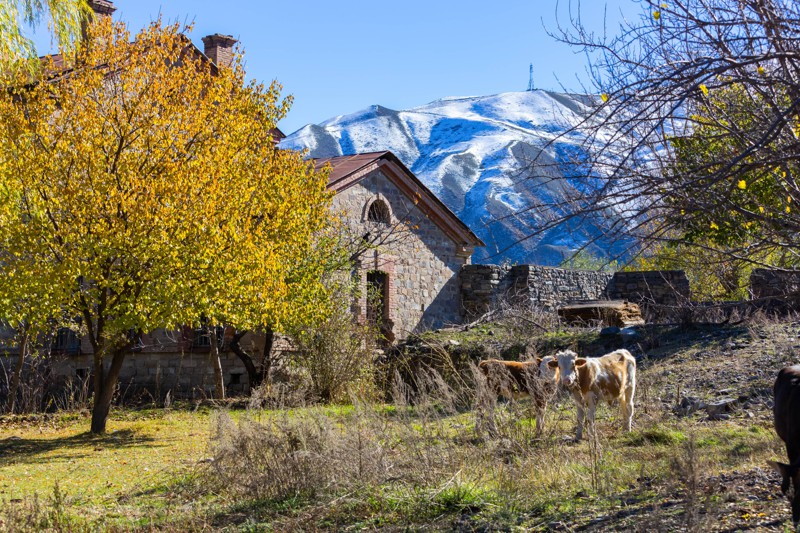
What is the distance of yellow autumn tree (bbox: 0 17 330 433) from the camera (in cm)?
1273

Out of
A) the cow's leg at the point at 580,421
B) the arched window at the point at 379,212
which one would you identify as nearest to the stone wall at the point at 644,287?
the arched window at the point at 379,212

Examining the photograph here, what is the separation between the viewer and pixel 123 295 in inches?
511

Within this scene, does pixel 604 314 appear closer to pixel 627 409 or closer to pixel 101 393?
pixel 627 409

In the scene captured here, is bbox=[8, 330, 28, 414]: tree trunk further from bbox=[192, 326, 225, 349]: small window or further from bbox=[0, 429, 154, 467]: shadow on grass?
bbox=[192, 326, 225, 349]: small window

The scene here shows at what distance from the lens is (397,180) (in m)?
26.0

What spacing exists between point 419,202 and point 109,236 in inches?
588

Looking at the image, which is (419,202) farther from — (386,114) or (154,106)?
(386,114)

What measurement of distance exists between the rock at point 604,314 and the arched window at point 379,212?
24.8ft

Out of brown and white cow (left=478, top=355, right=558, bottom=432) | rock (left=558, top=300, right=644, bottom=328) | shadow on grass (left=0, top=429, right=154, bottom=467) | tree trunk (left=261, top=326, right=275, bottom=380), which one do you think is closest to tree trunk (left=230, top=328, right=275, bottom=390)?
tree trunk (left=261, top=326, right=275, bottom=380)

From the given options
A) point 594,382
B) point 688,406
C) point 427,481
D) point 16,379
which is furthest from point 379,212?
point 427,481

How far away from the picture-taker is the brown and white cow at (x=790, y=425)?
17.8 ft

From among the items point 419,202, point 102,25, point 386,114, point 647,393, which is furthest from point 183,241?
point 386,114

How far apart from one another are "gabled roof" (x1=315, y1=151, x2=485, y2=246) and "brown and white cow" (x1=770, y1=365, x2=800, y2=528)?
17.5 m

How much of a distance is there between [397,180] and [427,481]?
64.1 ft
